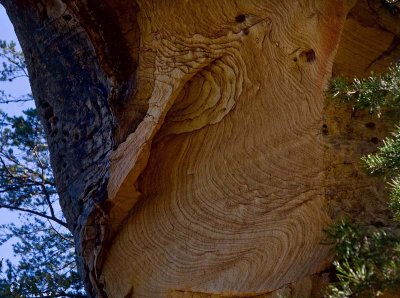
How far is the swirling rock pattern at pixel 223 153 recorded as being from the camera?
2752mm

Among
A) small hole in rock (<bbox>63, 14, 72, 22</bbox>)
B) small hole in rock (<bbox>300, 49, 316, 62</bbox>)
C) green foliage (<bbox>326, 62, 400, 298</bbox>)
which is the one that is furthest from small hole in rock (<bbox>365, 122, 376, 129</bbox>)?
small hole in rock (<bbox>63, 14, 72, 22</bbox>)

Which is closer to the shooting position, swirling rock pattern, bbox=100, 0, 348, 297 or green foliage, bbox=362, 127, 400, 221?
green foliage, bbox=362, 127, 400, 221

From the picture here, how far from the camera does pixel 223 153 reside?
3027 millimetres

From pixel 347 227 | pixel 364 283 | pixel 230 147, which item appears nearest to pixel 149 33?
pixel 230 147

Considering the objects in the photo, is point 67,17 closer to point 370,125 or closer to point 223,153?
point 223,153

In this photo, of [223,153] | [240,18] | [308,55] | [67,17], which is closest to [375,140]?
[308,55]

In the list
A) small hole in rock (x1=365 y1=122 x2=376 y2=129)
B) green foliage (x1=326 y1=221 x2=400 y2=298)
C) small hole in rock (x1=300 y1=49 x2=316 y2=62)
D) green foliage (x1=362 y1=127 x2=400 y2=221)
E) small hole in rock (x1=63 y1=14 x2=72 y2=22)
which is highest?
small hole in rock (x1=63 y1=14 x2=72 y2=22)

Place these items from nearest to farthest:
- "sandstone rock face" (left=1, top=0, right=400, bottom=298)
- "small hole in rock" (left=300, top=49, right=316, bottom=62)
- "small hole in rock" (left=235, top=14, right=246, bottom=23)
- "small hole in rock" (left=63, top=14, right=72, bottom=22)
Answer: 1. "sandstone rock face" (left=1, top=0, right=400, bottom=298)
2. "small hole in rock" (left=300, top=49, right=316, bottom=62)
3. "small hole in rock" (left=235, top=14, right=246, bottom=23)
4. "small hole in rock" (left=63, top=14, right=72, bottom=22)

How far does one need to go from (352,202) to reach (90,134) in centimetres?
127

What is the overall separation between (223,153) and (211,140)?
0.28ft

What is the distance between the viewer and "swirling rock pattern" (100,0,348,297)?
108 inches

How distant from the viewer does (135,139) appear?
3.07 meters

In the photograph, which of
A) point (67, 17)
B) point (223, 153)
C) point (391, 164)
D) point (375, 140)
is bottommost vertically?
point (391, 164)

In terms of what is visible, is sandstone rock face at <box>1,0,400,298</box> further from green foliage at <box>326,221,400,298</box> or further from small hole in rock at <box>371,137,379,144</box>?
green foliage at <box>326,221,400,298</box>
